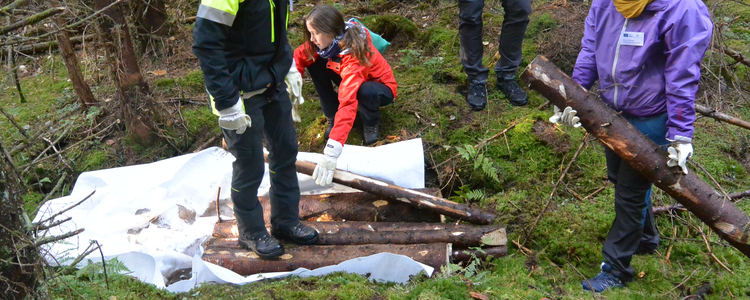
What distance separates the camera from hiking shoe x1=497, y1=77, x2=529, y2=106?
15.2 feet

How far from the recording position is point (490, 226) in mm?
3373

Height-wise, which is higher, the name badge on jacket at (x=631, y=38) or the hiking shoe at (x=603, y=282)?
the name badge on jacket at (x=631, y=38)

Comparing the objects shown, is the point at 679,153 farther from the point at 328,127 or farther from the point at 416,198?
the point at 328,127

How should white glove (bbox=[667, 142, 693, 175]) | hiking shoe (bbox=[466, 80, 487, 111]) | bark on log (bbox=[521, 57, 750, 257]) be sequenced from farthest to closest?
hiking shoe (bbox=[466, 80, 487, 111])
bark on log (bbox=[521, 57, 750, 257])
white glove (bbox=[667, 142, 693, 175])

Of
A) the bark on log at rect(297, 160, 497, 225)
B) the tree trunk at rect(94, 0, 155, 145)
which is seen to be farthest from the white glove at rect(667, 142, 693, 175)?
the tree trunk at rect(94, 0, 155, 145)

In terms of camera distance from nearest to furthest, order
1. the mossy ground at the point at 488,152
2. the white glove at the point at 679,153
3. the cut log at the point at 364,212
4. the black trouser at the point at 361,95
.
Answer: the white glove at the point at 679,153, the mossy ground at the point at 488,152, the cut log at the point at 364,212, the black trouser at the point at 361,95

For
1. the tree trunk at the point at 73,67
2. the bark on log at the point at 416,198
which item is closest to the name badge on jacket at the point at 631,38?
the bark on log at the point at 416,198

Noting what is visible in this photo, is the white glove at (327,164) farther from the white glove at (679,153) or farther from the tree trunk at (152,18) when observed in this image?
the tree trunk at (152,18)

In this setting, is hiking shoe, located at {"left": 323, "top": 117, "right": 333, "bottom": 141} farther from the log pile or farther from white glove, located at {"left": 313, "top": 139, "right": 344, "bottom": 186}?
white glove, located at {"left": 313, "top": 139, "right": 344, "bottom": 186}

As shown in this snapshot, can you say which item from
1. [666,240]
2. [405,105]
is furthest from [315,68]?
[666,240]

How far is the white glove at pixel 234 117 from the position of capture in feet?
9.05

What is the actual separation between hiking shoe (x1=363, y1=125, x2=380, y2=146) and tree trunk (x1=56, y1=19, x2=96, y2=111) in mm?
2632

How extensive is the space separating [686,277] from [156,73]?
5.36m

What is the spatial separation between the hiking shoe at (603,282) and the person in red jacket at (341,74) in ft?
5.98
